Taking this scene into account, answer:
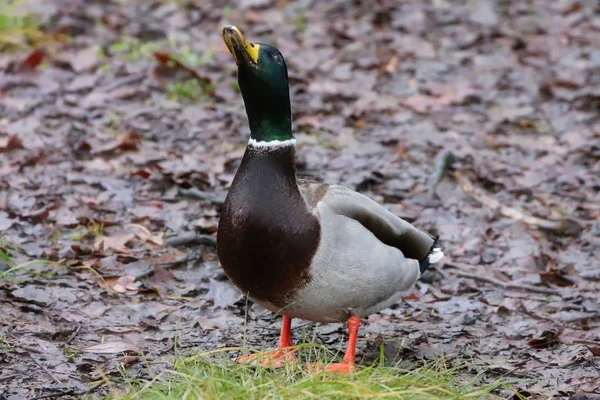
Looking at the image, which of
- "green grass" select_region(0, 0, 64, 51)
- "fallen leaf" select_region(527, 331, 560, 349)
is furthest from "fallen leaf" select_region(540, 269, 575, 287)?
"green grass" select_region(0, 0, 64, 51)

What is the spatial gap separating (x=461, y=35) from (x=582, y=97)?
5.65 feet

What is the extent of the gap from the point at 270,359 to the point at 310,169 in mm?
3093

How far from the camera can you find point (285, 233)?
3828mm

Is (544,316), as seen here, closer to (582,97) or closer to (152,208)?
(152,208)

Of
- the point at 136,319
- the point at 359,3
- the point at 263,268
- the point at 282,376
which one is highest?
the point at 359,3

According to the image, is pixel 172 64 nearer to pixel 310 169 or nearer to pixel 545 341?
pixel 310 169

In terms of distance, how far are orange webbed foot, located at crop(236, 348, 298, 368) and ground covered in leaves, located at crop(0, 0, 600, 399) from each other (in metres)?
0.36

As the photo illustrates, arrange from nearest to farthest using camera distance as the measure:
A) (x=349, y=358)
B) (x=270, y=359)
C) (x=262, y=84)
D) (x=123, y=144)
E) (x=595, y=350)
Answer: (x=270, y=359)
(x=262, y=84)
(x=349, y=358)
(x=595, y=350)
(x=123, y=144)

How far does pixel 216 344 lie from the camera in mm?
4430

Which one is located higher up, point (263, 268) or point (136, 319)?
point (263, 268)

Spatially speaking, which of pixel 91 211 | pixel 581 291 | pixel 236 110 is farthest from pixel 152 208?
pixel 581 291

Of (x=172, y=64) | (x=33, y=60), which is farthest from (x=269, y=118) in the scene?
(x=33, y=60)

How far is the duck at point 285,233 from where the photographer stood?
384cm

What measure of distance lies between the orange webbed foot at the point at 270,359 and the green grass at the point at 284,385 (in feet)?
0.10
